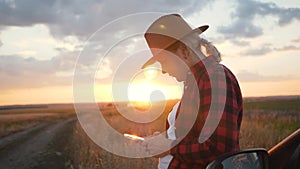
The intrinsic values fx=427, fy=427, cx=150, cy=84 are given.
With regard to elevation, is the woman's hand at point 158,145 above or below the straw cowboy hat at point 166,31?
below

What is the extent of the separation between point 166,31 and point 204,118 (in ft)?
2.31

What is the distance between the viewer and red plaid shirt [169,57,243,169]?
2.25 m

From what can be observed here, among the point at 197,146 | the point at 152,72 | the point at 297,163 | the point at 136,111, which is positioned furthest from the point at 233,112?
the point at 136,111

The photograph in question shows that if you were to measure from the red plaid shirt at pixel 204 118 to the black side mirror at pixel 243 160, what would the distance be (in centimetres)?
42

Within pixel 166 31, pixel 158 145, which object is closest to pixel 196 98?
pixel 158 145

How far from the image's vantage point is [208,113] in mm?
2283

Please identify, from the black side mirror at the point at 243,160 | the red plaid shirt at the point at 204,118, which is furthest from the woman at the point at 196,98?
the black side mirror at the point at 243,160

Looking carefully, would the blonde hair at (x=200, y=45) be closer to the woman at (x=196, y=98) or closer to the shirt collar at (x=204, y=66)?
the woman at (x=196, y=98)

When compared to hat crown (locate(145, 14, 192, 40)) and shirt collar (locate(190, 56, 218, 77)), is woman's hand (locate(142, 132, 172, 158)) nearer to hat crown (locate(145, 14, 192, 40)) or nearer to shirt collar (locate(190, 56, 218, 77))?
shirt collar (locate(190, 56, 218, 77))

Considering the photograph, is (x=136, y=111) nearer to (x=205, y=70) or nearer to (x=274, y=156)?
(x=205, y=70)

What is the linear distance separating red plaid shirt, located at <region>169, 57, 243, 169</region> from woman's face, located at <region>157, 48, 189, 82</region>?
111mm

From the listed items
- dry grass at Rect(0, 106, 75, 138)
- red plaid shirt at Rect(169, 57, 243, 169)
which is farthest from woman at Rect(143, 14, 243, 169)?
dry grass at Rect(0, 106, 75, 138)

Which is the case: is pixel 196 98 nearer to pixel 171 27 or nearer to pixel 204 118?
pixel 204 118

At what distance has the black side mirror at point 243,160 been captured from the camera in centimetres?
178
